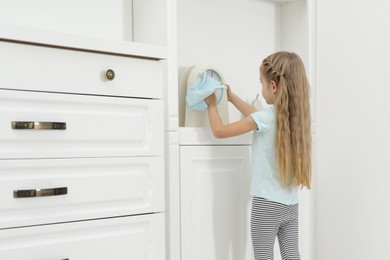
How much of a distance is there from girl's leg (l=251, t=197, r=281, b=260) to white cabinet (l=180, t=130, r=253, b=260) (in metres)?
0.11

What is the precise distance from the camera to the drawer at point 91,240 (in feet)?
3.75

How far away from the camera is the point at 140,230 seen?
1340 millimetres

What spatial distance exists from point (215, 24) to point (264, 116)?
0.52 metres

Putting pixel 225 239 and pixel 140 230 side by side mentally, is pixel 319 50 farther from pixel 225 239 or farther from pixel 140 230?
pixel 140 230

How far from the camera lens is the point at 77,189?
122 centimetres

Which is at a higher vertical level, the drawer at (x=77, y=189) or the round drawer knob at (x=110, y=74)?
the round drawer knob at (x=110, y=74)

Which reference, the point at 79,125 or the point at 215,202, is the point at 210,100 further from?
the point at 79,125

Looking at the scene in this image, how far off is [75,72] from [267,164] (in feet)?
2.28

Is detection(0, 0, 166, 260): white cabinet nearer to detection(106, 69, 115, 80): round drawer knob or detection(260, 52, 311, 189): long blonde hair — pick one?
detection(106, 69, 115, 80): round drawer knob

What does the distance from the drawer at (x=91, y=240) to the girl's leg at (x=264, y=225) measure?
1.23 feet

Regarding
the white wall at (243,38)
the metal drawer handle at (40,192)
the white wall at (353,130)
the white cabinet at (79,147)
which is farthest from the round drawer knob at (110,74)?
the white wall at (353,130)

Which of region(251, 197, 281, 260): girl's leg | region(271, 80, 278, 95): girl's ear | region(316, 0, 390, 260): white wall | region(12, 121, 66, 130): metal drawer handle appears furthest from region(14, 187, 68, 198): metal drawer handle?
region(316, 0, 390, 260): white wall

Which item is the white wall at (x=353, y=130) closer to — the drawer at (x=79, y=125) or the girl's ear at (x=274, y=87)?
the girl's ear at (x=274, y=87)

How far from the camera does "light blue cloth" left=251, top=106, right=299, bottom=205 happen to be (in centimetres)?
160
